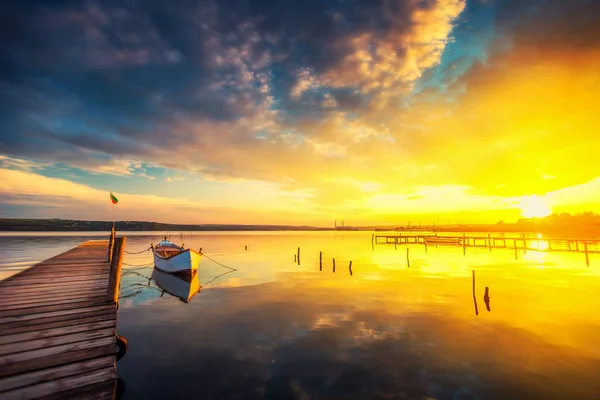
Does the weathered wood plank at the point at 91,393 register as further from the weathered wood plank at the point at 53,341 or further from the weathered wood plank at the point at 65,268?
the weathered wood plank at the point at 65,268

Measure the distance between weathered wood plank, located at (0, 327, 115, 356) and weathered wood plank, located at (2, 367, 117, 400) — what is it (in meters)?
1.64

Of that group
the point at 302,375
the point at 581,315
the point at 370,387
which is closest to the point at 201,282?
the point at 302,375

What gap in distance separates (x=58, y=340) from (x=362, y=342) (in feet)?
38.7

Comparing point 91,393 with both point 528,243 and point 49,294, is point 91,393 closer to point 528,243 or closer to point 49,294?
point 49,294

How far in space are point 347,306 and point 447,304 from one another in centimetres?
751

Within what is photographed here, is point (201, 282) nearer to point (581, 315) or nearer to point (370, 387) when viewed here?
point (370, 387)

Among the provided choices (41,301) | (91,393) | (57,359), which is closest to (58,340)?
(57,359)

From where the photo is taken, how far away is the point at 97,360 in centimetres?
696

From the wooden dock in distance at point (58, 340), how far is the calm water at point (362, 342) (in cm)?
307

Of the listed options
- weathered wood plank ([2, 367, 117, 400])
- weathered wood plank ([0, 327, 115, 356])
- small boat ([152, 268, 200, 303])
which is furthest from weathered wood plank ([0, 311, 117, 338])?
small boat ([152, 268, 200, 303])

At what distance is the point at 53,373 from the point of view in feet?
20.7

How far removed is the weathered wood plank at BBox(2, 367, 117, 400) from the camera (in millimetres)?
5660

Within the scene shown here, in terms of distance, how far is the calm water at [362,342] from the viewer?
990cm

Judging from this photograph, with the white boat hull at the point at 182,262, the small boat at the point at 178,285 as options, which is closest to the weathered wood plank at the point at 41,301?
the small boat at the point at 178,285
